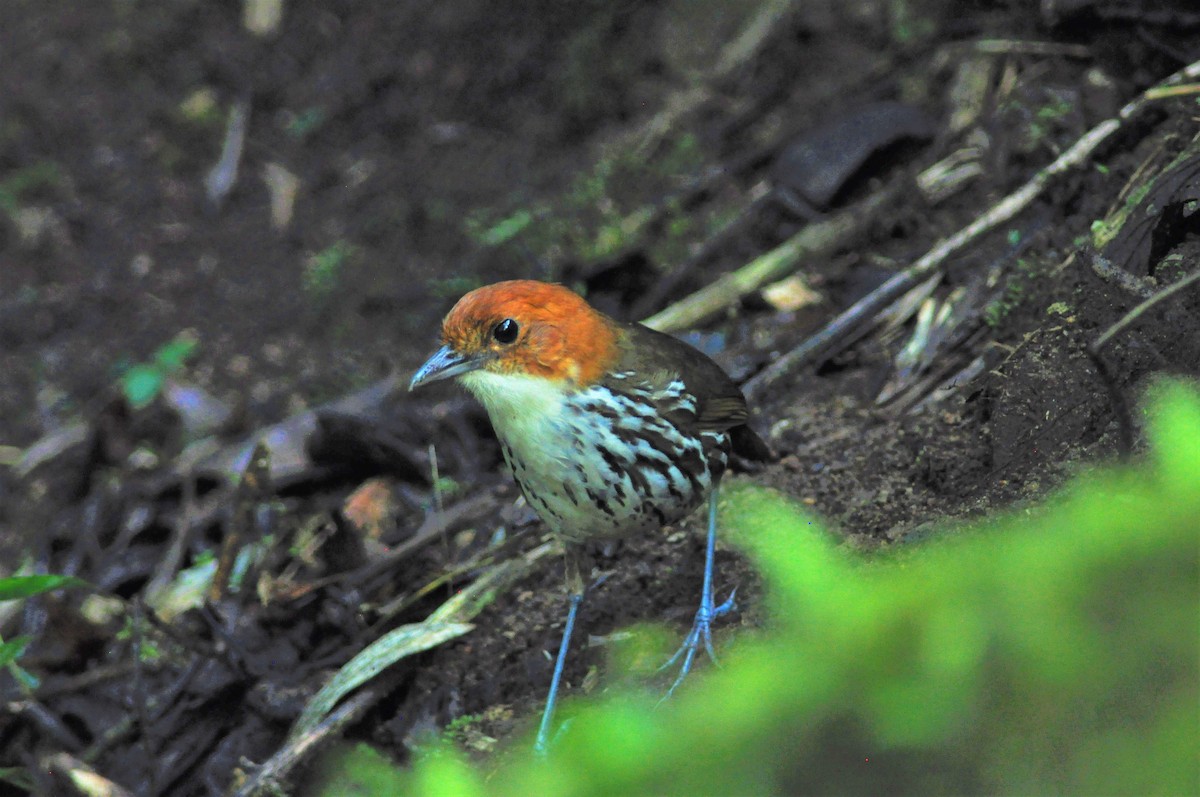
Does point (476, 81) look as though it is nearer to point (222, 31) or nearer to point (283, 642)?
point (222, 31)

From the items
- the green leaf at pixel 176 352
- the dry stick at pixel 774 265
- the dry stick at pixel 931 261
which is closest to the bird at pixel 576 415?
the dry stick at pixel 931 261

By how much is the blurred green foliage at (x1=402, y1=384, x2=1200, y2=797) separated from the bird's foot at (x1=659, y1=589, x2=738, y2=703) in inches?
84.1

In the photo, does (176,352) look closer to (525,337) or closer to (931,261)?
(525,337)

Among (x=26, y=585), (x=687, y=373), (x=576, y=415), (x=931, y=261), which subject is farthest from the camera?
(x=931, y=261)

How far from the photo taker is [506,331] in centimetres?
344

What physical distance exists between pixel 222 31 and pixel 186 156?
106 centimetres

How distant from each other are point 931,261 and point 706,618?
6.16ft

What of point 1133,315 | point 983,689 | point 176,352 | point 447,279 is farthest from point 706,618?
point 176,352

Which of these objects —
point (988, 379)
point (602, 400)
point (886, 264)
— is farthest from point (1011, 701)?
point (886, 264)

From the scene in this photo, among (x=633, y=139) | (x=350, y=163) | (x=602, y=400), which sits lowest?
(x=602, y=400)

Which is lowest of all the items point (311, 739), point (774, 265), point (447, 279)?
point (311, 739)

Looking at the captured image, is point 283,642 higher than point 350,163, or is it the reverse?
point 350,163

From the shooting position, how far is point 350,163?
8.04 metres

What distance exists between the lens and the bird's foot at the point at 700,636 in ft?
10.9
